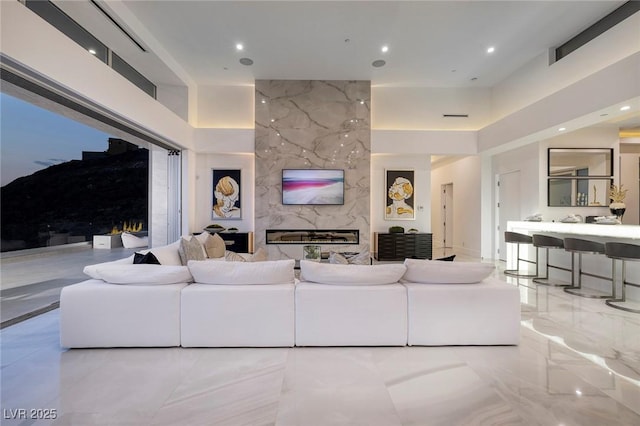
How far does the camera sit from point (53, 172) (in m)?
8.09

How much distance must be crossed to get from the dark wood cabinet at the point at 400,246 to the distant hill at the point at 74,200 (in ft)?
24.9

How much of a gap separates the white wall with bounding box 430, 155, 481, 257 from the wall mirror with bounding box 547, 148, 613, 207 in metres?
1.70

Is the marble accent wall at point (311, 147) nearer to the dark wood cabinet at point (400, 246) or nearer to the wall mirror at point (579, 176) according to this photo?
the dark wood cabinet at point (400, 246)

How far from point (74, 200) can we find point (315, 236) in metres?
7.68

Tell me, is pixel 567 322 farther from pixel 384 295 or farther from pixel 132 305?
pixel 132 305

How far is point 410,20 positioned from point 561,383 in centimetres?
497

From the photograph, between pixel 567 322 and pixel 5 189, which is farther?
pixel 5 189

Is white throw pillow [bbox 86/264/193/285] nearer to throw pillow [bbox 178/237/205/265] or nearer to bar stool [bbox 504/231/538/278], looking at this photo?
throw pillow [bbox 178/237/205/265]

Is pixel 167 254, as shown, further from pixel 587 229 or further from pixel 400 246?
pixel 587 229

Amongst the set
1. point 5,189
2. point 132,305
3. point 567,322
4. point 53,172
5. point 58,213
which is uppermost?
point 53,172

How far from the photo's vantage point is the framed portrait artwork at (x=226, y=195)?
7016 mm

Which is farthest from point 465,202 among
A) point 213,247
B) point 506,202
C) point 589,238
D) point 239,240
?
point 213,247

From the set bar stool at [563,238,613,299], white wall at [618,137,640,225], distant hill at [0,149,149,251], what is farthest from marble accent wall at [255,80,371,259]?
white wall at [618,137,640,225]

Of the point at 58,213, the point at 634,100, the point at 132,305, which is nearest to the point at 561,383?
the point at 132,305
